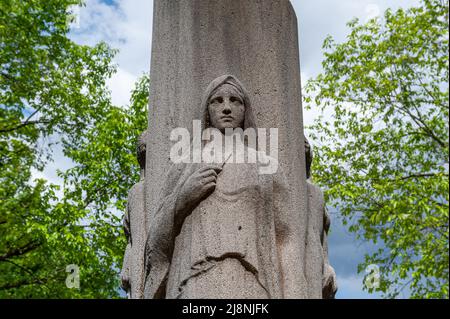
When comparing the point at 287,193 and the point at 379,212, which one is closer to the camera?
the point at 287,193

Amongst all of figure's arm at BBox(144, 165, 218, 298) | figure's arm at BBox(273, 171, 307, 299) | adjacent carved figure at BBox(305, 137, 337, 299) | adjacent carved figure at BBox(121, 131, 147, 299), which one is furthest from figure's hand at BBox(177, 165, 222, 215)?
adjacent carved figure at BBox(305, 137, 337, 299)

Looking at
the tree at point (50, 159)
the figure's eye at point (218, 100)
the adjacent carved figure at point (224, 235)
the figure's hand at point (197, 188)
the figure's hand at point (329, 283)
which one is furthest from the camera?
the tree at point (50, 159)

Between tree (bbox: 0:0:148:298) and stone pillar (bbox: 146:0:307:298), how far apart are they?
767cm

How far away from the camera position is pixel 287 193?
5172 mm

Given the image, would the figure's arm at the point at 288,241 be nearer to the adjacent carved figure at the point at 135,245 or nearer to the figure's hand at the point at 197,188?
the figure's hand at the point at 197,188

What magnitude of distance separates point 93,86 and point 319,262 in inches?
487

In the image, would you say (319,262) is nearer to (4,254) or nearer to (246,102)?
(246,102)

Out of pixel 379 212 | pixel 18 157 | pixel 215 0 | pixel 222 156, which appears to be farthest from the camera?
pixel 18 157

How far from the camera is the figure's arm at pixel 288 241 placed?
190 inches

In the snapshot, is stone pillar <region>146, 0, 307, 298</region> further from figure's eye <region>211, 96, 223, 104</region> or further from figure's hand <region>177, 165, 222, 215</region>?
figure's hand <region>177, 165, 222, 215</region>

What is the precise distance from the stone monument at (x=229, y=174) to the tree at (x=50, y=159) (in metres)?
7.80

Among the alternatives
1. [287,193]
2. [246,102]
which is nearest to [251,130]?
[246,102]

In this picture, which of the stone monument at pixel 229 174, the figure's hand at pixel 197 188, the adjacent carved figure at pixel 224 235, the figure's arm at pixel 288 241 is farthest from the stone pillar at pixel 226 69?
the figure's hand at pixel 197 188

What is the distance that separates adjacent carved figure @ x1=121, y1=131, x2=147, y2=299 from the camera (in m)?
5.34
